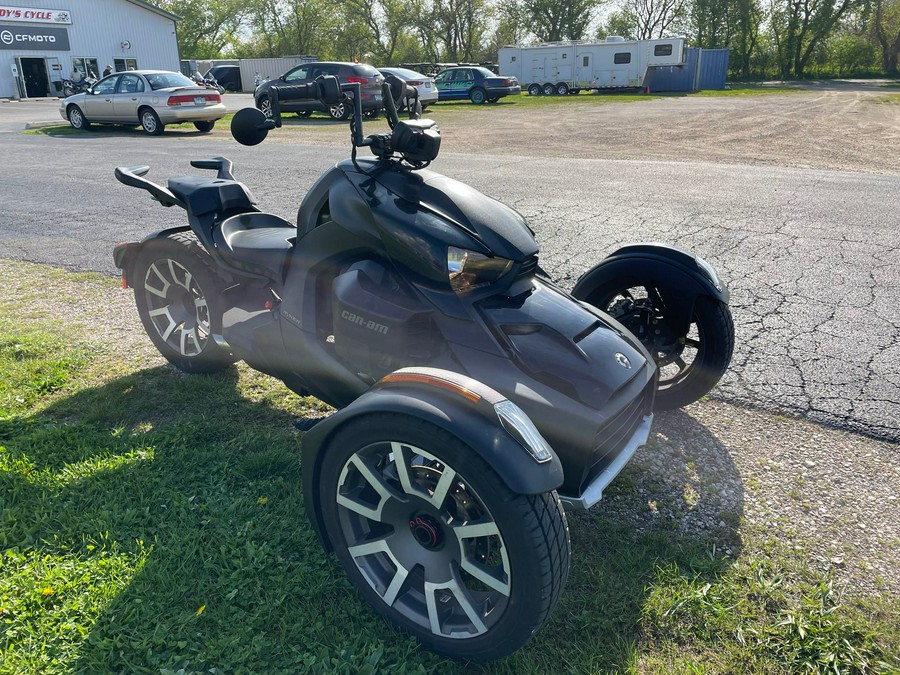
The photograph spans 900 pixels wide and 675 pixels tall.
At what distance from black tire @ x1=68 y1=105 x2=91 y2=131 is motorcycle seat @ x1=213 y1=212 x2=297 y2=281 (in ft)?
59.8

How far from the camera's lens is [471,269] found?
2607mm

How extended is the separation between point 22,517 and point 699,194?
26.5 feet

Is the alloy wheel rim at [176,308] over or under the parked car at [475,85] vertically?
under

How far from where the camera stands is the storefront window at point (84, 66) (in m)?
42.1

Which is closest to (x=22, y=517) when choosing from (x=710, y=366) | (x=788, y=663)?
(x=788, y=663)

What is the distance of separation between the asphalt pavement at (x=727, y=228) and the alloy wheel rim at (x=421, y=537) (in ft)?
7.53

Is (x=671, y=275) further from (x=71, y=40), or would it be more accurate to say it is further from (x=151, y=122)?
(x=71, y=40)

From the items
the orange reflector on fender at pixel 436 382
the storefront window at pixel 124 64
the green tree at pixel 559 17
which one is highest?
the green tree at pixel 559 17

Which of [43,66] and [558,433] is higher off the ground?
[43,66]

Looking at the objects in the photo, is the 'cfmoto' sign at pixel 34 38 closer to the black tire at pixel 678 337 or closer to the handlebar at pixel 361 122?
the handlebar at pixel 361 122

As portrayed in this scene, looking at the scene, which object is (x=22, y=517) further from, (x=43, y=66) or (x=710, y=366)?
(x=43, y=66)

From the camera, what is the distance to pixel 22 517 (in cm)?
283

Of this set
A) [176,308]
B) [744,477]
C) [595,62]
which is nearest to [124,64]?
[595,62]

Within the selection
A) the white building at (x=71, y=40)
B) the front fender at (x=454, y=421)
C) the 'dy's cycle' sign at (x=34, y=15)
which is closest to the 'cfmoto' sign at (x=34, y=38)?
the white building at (x=71, y=40)
